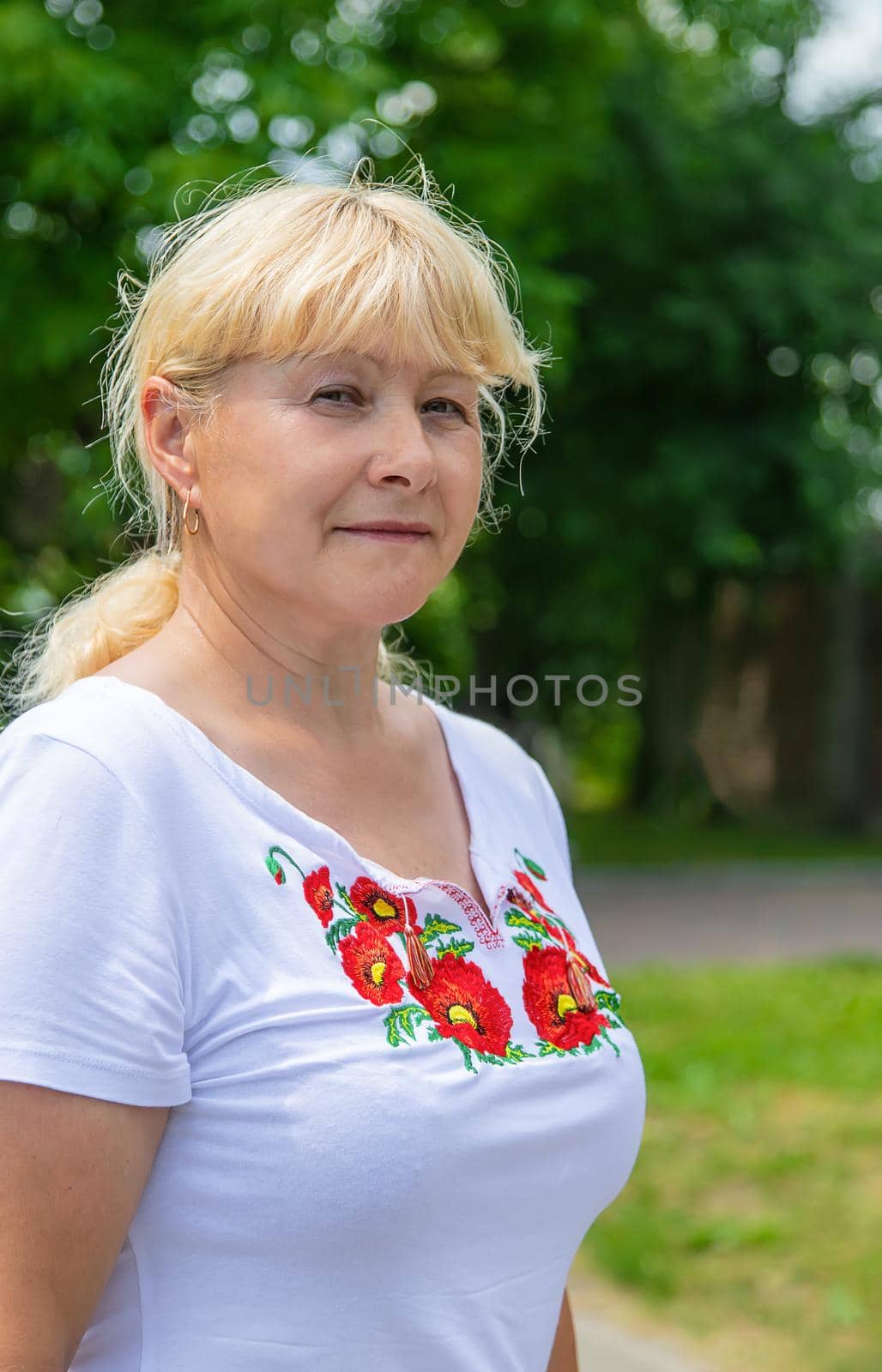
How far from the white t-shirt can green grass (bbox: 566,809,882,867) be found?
10.8m

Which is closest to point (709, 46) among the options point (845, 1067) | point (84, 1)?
point (84, 1)

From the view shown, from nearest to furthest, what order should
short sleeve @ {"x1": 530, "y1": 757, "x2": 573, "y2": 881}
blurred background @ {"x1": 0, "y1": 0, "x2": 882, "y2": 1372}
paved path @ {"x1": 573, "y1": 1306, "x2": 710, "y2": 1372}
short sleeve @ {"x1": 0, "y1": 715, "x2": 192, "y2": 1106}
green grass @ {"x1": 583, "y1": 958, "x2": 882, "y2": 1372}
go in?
1. short sleeve @ {"x1": 0, "y1": 715, "x2": 192, "y2": 1106}
2. short sleeve @ {"x1": 530, "y1": 757, "x2": 573, "y2": 881}
3. paved path @ {"x1": 573, "y1": 1306, "x2": 710, "y2": 1372}
4. green grass @ {"x1": 583, "y1": 958, "x2": 882, "y2": 1372}
5. blurred background @ {"x1": 0, "y1": 0, "x2": 882, "y2": 1372}

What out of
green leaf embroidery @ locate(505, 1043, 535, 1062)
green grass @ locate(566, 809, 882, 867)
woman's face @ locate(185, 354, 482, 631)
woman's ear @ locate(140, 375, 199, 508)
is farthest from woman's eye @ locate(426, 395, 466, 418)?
green grass @ locate(566, 809, 882, 867)

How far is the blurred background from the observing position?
436 centimetres

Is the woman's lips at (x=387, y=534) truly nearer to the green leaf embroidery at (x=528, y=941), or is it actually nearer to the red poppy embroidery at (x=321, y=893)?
the red poppy embroidery at (x=321, y=893)

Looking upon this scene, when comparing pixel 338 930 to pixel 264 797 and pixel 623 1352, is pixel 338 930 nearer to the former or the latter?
pixel 264 797

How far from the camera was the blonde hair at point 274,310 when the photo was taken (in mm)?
1326

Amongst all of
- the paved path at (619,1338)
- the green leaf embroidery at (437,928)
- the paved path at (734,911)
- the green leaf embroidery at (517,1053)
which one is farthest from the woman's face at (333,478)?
the paved path at (734,911)

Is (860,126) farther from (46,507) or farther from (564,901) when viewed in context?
(564,901)

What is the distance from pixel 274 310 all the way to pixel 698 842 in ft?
42.7

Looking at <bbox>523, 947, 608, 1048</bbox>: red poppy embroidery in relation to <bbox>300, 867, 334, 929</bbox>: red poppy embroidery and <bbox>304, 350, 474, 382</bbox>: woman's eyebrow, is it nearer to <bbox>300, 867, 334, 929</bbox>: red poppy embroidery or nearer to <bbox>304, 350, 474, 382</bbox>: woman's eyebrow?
<bbox>300, 867, 334, 929</bbox>: red poppy embroidery

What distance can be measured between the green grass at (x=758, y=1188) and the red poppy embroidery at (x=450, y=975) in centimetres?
239

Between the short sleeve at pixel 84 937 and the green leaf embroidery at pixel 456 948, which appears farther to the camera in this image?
the green leaf embroidery at pixel 456 948

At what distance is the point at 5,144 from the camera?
6.15m
